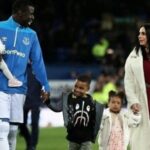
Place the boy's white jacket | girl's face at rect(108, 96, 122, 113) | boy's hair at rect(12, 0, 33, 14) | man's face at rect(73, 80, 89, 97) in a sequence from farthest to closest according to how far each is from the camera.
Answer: girl's face at rect(108, 96, 122, 113), the boy's white jacket, man's face at rect(73, 80, 89, 97), boy's hair at rect(12, 0, 33, 14)

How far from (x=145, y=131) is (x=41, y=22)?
21.1 meters

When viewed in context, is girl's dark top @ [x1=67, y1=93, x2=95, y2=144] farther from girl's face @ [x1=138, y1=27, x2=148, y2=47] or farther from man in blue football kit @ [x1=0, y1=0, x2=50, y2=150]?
girl's face @ [x1=138, y1=27, x2=148, y2=47]

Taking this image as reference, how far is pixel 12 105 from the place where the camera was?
11016 millimetres

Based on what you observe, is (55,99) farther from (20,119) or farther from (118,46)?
(20,119)

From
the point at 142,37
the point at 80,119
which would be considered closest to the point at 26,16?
the point at 142,37

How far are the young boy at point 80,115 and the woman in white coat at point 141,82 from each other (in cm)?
79

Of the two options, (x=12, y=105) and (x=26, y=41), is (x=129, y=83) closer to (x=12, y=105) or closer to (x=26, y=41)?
(x=26, y=41)

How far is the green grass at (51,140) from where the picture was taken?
55.6 ft

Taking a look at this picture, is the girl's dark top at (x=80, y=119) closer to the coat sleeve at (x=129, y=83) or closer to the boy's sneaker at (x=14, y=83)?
the coat sleeve at (x=129, y=83)

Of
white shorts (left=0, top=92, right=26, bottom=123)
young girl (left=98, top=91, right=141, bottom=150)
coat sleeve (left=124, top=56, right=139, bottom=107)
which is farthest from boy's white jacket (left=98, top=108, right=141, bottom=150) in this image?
white shorts (left=0, top=92, right=26, bottom=123)

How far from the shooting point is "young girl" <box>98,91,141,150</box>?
1242 centimetres

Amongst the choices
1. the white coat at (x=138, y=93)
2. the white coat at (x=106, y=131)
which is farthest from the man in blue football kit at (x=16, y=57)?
the white coat at (x=106, y=131)

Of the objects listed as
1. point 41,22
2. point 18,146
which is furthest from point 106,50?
point 18,146

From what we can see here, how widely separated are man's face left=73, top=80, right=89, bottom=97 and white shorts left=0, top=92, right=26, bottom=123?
1220 millimetres
